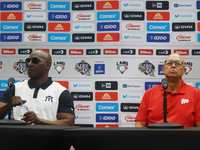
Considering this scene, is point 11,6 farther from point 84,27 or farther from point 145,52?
point 145,52

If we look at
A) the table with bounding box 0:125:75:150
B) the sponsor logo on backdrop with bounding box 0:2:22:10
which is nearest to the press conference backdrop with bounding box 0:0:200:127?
the sponsor logo on backdrop with bounding box 0:2:22:10

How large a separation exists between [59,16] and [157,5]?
1.31m

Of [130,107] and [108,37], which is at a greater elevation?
[108,37]

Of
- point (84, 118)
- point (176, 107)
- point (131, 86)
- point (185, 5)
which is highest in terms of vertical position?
point (185, 5)

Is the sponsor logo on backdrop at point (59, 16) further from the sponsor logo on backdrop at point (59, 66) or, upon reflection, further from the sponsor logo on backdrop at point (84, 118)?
the sponsor logo on backdrop at point (84, 118)

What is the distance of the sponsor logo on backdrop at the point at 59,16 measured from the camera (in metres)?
2.90

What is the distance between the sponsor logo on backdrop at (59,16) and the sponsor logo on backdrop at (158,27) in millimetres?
1089

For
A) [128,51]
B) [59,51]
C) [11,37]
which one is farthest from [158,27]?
[11,37]

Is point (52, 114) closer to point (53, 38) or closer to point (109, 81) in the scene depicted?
point (109, 81)

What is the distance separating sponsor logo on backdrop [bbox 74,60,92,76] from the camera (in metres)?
2.84

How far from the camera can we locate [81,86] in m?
2.82

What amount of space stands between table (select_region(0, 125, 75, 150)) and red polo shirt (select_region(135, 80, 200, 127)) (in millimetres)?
1349

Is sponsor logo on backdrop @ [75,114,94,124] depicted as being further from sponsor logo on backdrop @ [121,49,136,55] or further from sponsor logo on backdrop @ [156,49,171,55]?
sponsor logo on backdrop @ [156,49,171,55]

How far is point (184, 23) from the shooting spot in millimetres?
2822
